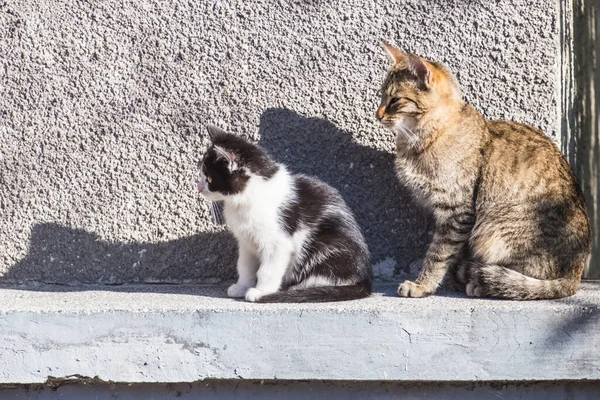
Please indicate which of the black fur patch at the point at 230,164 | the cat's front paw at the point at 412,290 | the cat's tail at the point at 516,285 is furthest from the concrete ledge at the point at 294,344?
the black fur patch at the point at 230,164

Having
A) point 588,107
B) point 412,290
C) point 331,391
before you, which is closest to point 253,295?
point 331,391

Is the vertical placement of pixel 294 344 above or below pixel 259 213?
below

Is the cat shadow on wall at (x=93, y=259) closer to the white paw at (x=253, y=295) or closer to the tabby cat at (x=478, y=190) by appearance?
the white paw at (x=253, y=295)

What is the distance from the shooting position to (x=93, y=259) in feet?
12.1

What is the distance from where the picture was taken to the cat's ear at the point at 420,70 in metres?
3.38

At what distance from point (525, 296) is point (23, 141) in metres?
2.44

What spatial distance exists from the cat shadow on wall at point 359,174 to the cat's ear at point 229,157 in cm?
51

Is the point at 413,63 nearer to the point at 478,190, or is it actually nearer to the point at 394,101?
the point at 394,101

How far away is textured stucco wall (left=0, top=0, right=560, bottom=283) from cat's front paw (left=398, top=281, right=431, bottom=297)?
16.1 inches

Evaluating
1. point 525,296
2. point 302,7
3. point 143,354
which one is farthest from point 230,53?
point 525,296

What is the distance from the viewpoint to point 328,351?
2.94m

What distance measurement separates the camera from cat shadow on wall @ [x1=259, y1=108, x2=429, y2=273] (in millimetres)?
3711

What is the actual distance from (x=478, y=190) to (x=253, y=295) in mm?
1103

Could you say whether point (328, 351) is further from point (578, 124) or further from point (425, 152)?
point (578, 124)
